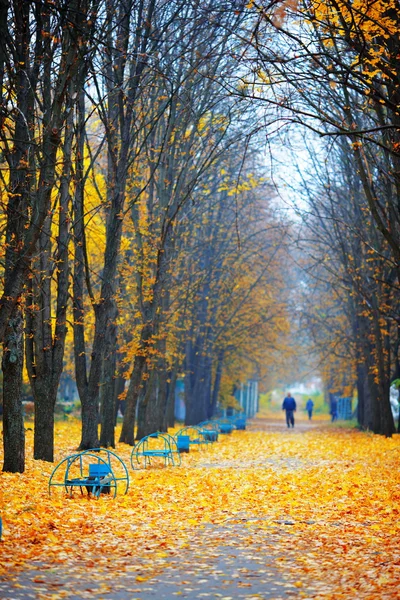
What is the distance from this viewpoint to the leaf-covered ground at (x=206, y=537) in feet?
23.6

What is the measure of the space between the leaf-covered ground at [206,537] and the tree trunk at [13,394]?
0.43 m

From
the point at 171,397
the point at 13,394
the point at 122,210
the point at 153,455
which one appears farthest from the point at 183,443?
the point at 171,397

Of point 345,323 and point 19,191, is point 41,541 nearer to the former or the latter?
point 19,191

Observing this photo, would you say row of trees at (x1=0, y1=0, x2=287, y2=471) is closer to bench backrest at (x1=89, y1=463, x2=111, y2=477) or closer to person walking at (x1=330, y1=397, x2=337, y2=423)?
bench backrest at (x1=89, y1=463, x2=111, y2=477)

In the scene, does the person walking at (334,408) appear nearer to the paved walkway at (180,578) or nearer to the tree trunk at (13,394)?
the tree trunk at (13,394)

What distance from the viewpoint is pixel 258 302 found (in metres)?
42.4

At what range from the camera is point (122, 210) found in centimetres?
1973

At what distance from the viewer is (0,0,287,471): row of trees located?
39.7ft

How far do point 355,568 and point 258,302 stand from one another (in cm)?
3456

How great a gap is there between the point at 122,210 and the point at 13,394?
22.2ft

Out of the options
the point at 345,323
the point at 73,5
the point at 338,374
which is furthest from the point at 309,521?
the point at 338,374

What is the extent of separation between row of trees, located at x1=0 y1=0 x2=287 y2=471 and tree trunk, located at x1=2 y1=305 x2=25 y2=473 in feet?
0.09

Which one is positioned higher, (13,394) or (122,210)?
(122,210)

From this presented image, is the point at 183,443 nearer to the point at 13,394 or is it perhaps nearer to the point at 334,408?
the point at 13,394
